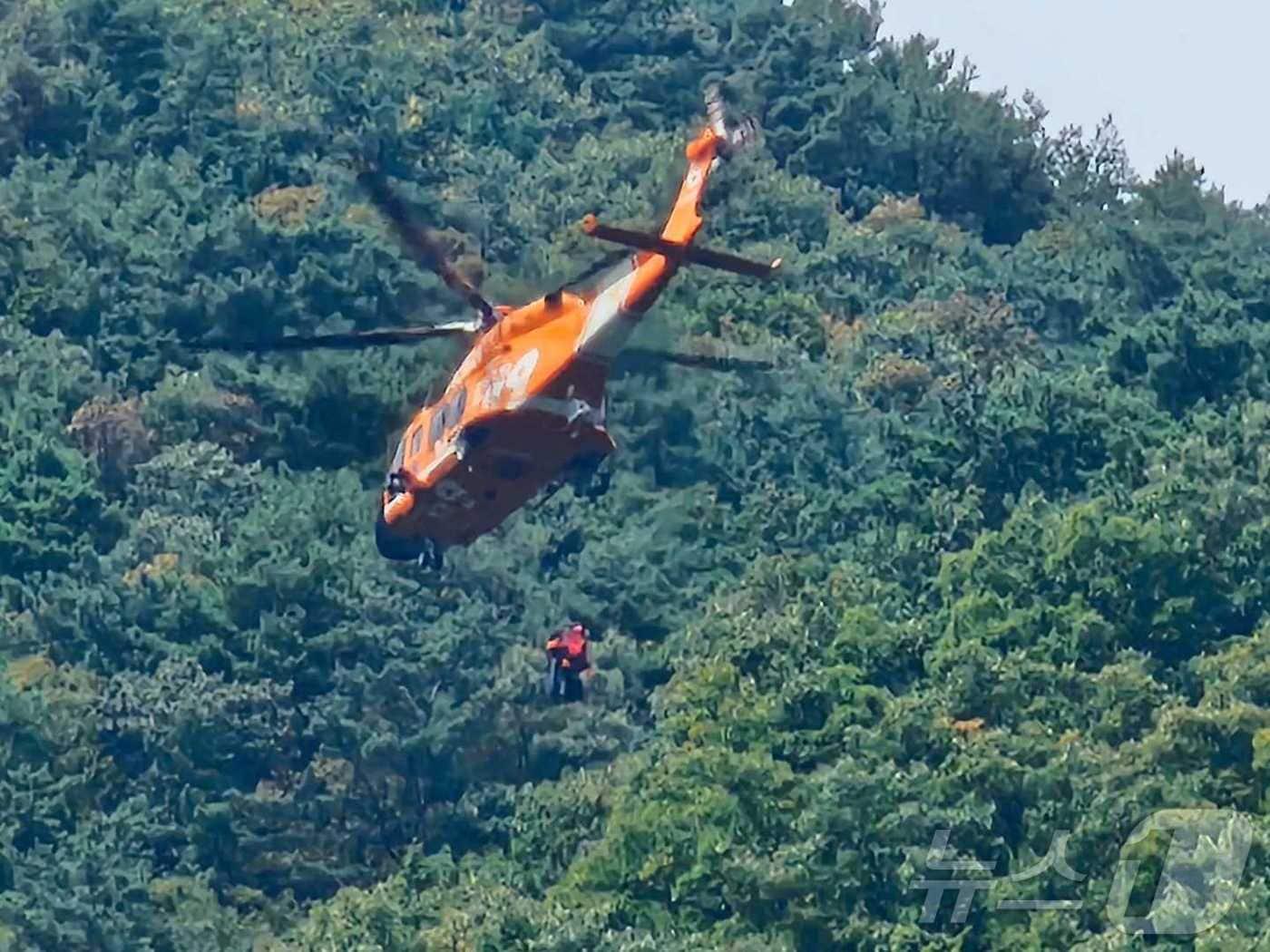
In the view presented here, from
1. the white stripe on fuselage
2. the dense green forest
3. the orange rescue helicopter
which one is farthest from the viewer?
the dense green forest

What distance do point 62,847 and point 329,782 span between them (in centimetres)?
468

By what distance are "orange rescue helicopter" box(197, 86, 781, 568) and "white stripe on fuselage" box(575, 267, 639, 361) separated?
0.01 m

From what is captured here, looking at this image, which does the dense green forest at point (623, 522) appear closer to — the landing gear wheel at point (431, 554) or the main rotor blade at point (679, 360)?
the main rotor blade at point (679, 360)

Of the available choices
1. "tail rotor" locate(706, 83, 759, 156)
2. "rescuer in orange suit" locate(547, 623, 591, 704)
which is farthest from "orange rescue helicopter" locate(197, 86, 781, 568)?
"rescuer in orange suit" locate(547, 623, 591, 704)

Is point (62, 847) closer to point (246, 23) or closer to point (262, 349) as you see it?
point (262, 349)

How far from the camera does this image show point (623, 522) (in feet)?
264

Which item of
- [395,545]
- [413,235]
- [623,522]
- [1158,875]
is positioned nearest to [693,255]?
[413,235]

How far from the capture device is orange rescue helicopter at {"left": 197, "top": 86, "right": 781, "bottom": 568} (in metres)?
40.2

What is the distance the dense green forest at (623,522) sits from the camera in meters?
53.8

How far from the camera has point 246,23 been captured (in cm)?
10888

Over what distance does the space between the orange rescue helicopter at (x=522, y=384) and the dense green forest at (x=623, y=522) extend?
170 centimetres

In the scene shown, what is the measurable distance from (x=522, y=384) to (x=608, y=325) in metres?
1.39

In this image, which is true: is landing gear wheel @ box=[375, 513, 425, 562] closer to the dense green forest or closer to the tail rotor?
the dense green forest

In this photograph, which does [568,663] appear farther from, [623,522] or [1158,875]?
[623,522]
